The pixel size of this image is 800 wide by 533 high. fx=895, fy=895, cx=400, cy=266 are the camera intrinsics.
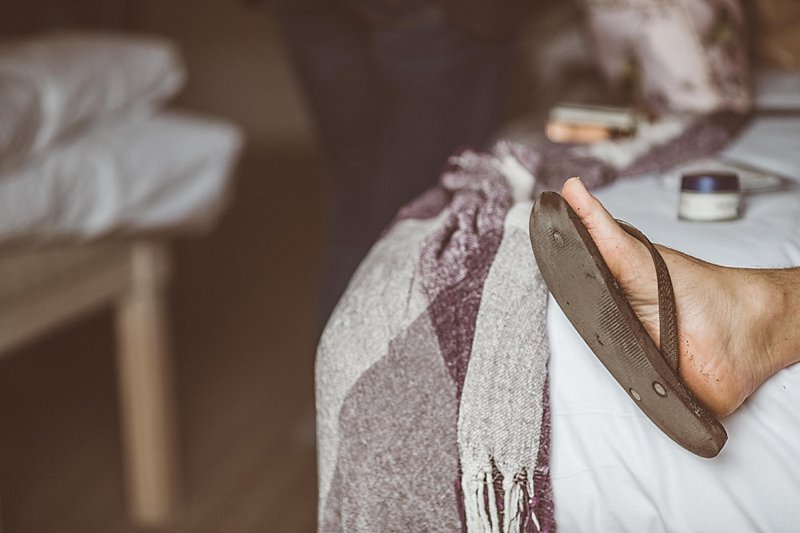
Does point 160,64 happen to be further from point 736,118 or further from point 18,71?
point 736,118

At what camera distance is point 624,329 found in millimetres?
597

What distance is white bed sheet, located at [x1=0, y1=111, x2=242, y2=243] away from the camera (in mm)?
1217

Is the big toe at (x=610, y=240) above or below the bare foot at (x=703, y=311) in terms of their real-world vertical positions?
above

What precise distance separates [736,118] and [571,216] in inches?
32.5

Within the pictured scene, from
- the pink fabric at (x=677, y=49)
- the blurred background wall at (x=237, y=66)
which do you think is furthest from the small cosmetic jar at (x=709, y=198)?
the blurred background wall at (x=237, y=66)

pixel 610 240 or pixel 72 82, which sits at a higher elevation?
pixel 72 82

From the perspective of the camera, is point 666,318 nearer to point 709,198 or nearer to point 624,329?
point 624,329

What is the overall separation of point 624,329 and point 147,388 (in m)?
1.08

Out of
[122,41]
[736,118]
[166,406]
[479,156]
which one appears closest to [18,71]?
[122,41]

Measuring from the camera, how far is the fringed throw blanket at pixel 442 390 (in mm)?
664

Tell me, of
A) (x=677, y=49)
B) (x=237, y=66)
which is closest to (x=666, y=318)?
(x=677, y=49)

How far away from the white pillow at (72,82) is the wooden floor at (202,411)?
0.48 meters

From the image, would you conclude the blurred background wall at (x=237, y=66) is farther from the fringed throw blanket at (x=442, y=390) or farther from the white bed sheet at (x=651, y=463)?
the white bed sheet at (x=651, y=463)

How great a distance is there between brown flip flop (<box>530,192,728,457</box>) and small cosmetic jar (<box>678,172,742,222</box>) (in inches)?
9.2
